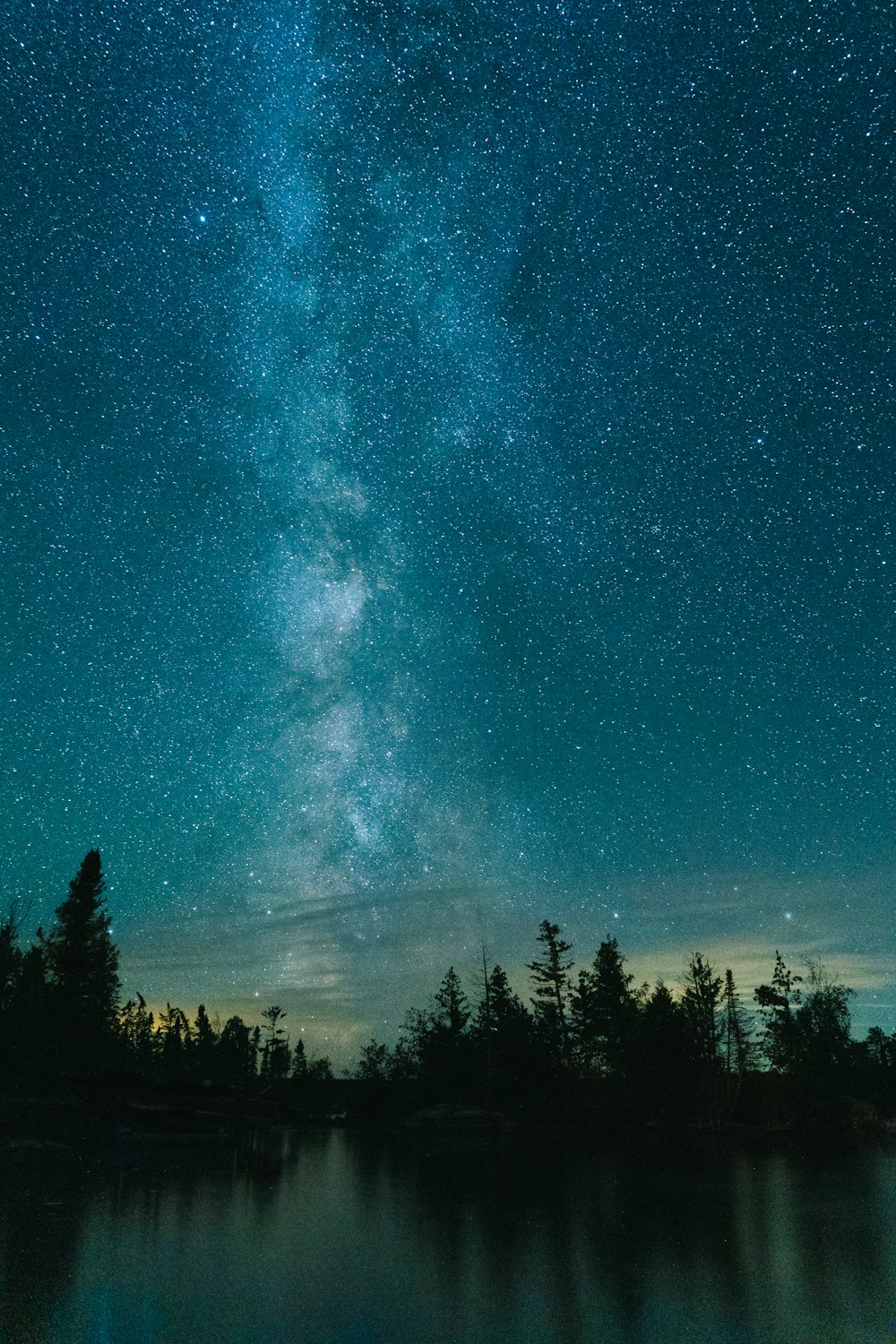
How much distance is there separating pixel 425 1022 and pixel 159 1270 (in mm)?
84062

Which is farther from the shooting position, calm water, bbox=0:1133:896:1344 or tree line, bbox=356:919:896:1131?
tree line, bbox=356:919:896:1131

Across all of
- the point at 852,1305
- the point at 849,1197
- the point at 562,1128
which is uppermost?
the point at 852,1305

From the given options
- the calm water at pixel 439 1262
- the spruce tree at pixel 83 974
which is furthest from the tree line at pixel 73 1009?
the calm water at pixel 439 1262

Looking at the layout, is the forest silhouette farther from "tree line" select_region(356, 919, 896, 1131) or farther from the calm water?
the calm water

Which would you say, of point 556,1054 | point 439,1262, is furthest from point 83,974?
point 439,1262

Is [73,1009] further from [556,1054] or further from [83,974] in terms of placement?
[556,1054]

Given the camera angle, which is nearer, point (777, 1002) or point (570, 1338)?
point (570, 1338)

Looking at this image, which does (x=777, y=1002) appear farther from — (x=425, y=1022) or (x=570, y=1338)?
(x=570, y=1338)

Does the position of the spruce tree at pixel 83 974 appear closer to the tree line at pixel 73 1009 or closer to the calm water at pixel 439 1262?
the tree line at pixel 73 1009

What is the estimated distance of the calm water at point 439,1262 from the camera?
9.09 m

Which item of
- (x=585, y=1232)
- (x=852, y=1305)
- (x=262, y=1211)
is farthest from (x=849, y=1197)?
(x=262, y=1211)

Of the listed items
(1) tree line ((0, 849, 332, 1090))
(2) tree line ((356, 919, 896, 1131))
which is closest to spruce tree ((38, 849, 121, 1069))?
(1) tree line ((0, 849, 332, 1090))

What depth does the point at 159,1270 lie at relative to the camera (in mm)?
11570

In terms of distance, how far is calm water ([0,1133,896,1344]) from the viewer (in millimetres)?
9094
